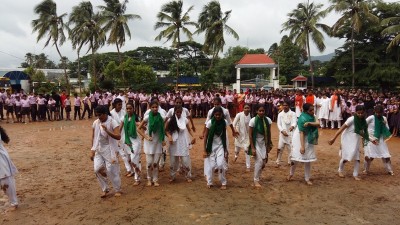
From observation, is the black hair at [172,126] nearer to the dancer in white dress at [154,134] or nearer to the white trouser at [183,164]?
the dancer in white dress at [154,134]

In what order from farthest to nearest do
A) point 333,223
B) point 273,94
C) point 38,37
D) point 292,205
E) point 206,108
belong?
point 38,37 < point 206,108 < point 273,94 < point 292,205 < point 333,223

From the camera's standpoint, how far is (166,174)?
25.3ft

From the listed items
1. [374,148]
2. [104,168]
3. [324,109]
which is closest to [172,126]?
[104,168]

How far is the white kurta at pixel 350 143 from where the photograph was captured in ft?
23.4

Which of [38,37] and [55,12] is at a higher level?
[55,12]

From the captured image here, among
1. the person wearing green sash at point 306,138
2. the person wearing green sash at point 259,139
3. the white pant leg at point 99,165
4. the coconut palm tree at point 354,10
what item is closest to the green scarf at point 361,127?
the person wearing green sash at point 306,138

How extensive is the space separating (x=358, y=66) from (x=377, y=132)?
2929cm

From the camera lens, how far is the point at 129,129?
698 centimetres

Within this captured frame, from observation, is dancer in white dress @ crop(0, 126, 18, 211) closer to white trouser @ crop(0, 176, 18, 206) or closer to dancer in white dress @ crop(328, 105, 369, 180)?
white trouser @ crop(0, 176, 18, 206)

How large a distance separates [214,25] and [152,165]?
2674 cm

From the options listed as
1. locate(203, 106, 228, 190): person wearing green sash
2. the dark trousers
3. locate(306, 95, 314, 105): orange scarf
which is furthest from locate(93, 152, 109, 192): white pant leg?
the dark trousers

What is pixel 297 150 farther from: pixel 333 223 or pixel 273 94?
pixel 273 94

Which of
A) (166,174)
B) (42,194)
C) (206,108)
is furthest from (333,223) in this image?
(206,108)

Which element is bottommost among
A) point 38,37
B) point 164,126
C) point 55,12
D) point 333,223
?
point 333,223
